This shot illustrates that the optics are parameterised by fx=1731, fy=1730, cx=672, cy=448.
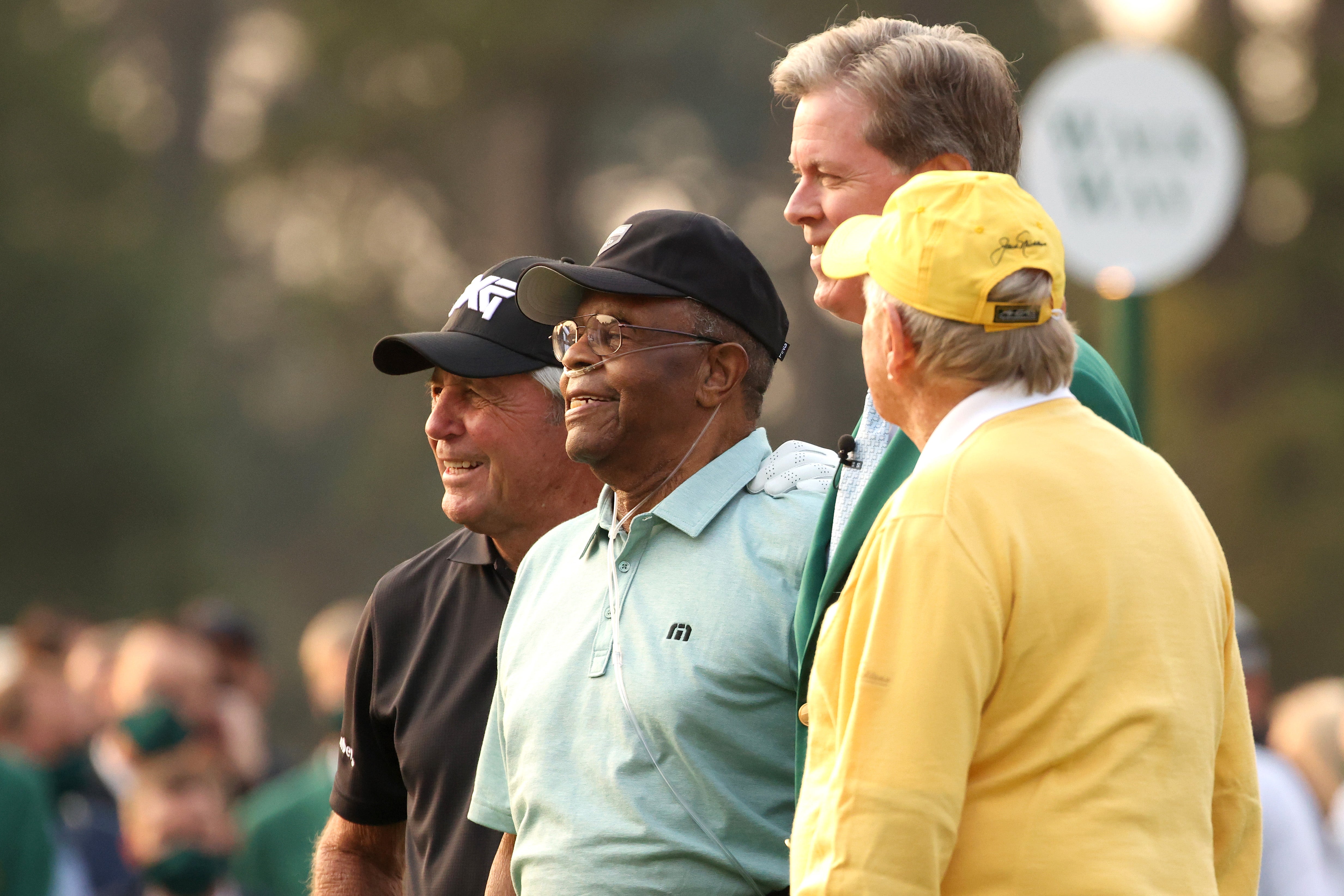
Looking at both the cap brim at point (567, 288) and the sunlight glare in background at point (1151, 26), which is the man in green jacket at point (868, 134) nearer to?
the cap brim at point (567, 288)

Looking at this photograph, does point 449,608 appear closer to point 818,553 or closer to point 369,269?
point 818,553

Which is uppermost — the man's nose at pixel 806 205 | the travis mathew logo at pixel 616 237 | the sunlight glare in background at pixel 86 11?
the sunlight glare in background at pixel 86 11

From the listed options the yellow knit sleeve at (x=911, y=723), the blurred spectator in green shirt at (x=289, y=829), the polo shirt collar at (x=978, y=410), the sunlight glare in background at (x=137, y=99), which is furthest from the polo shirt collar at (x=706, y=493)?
the sunlight glare in background at (x=137, y=99)

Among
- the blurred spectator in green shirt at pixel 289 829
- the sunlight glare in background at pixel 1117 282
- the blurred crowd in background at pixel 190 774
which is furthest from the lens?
the blurred spectator in green shirt at pixel 289 829

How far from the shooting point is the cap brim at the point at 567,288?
3.25 meters

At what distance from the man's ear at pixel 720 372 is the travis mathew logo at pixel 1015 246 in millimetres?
967

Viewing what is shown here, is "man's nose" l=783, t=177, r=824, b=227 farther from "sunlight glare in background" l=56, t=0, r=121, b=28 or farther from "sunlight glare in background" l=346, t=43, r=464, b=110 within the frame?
"sunlight glare in background" l=56, t=0, r=121, b=28

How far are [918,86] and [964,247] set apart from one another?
0.70 metres

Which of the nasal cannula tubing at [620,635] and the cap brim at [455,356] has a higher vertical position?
the cap brim at [455,356]

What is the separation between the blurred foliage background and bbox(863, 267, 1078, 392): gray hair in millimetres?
17500

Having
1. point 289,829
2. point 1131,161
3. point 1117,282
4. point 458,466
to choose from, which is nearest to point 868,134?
point 458,466

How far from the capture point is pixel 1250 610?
64.8 ft

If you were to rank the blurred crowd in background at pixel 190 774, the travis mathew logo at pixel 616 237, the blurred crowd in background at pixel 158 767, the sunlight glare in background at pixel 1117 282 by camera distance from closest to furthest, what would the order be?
the travis mathew logo at pixel 616 237 → the sunlight glare in background at pixel 1117 282 → the blurred crowd in background at pixel 190 774 → the blurred crowd in background at pixel 158 767

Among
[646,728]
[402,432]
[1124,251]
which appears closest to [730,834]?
[646,728]
